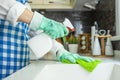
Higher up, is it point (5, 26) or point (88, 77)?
point (5, 26)

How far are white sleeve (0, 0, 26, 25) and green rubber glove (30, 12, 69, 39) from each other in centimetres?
8

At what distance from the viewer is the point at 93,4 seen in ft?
8.63

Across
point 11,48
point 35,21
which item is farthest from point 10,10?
point 11,48

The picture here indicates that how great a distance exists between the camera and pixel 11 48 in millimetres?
1164

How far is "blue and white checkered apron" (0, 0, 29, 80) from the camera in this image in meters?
1.14

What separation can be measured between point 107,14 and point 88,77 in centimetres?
111

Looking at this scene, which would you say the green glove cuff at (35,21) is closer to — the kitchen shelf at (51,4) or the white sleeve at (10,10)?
the white sleeve at (10,10)

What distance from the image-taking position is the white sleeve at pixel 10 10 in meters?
0.85

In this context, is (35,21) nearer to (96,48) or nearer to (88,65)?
(88,65)

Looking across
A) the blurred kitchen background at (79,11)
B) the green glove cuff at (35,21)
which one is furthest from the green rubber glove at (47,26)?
the blurred kitchen background at (79,11)

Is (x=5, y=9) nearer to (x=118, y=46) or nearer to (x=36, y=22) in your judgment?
(x=36, y=22)

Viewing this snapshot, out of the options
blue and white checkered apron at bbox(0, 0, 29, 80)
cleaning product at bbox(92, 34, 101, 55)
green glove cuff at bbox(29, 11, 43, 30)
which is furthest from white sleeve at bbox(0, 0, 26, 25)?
cleaning product at bbox(92, 34, 101, 55)

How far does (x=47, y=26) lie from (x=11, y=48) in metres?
0.32

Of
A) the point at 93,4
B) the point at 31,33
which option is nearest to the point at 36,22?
the point at 31,33
